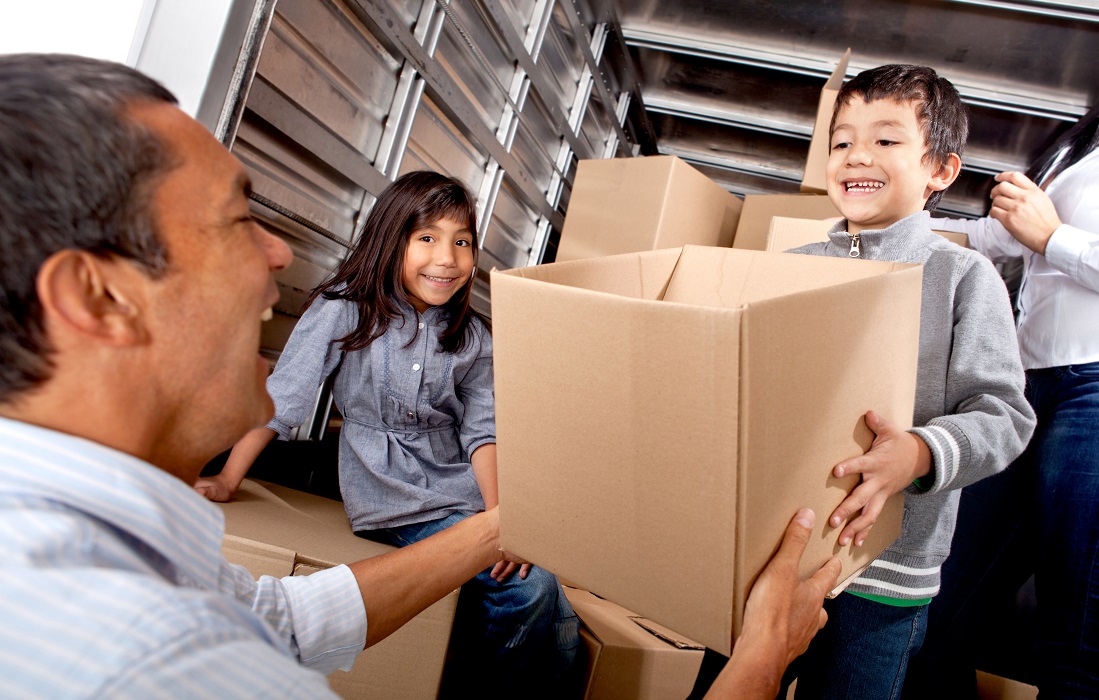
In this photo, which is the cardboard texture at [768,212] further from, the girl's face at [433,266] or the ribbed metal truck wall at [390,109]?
the girl's face at [433,266]

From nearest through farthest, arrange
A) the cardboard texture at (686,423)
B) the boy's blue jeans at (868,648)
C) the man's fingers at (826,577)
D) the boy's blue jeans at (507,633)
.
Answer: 1. the cardboard texture at (686,423)
2. the man's fingers at (826,577)
3. the boy's blue jeans at (868,648)
4. the boy's blue jeans at (507,633)

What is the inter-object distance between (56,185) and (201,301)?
0.13 m

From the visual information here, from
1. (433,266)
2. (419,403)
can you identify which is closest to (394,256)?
(433,266)

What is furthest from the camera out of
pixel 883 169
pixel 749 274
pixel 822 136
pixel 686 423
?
pixel 822 136

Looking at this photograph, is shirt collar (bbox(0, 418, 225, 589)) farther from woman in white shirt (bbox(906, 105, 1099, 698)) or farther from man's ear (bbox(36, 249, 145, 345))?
woman in white shirt (bbox(906, 105, 1099, 698))

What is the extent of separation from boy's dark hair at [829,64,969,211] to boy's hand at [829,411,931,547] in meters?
0.66

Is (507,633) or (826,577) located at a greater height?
(826,577)

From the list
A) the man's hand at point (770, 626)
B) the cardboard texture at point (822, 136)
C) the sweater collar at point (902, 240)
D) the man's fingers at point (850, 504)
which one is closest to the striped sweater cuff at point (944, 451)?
the man's fingers at point (850, 504)

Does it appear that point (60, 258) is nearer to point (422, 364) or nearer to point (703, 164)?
point (422, 364)

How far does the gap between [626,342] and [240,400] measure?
13.7 inches

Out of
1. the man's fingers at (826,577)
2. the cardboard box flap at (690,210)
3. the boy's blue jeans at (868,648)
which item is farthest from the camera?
the cardboard box flap at (690,210)

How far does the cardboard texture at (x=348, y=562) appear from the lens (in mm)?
1066

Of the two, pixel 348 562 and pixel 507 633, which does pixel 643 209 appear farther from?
pixel 348 562

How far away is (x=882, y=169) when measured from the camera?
1.21m
